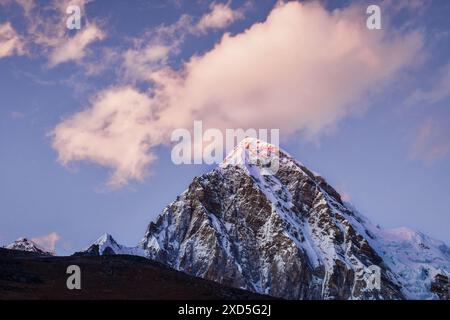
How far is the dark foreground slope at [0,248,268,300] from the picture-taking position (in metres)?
38.4

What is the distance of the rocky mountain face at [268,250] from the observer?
176875mm

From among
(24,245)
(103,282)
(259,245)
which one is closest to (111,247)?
(24,245)

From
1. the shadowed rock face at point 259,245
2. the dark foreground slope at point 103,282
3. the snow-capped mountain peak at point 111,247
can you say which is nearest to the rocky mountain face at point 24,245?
the snow-capped mountain peak at point 111,247

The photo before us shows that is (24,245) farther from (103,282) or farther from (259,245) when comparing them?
(103,282)

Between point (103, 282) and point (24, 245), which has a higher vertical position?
point (24, 245)

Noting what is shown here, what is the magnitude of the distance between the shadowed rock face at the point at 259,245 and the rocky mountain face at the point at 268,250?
0.30m

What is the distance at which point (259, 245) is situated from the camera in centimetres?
18688

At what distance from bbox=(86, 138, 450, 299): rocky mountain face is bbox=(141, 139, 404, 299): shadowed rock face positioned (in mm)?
301

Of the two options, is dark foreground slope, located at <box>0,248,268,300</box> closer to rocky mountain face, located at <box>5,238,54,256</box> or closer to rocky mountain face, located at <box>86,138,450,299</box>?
rocky mountain face, located at <box>5,238,54,256</box>

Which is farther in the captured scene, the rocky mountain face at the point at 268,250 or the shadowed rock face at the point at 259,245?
the rocky mountain face at the point at 268,250

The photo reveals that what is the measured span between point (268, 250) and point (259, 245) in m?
3.66

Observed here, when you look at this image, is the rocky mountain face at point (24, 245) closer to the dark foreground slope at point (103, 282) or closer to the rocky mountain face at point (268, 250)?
the rocky mountain face at point (268, 250)
